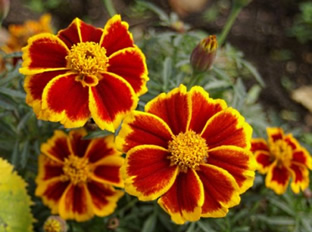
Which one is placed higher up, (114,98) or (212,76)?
Result: (114,98)

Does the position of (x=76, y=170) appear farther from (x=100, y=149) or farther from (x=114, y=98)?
(x=114, y=98)

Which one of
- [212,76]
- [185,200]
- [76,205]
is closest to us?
[185,200]

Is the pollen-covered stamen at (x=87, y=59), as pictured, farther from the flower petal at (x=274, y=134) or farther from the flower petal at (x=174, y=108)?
the flower petal at (x=274, y=134)

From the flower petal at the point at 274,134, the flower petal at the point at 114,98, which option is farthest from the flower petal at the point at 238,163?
the flower petal at the point at 274,134

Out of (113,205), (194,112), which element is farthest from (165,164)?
(113,205)

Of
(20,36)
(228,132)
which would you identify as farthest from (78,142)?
(20,36)

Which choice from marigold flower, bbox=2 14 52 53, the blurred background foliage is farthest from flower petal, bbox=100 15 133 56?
marigold flower, bbox=2 14 52 53
